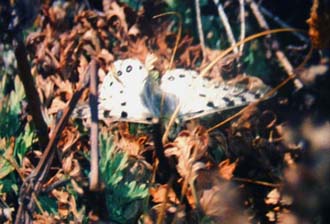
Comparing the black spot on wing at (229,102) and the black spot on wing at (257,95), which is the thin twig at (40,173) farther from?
the black spot on wing at (257,95)

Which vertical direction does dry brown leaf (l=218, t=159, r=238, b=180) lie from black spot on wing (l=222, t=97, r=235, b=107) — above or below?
below

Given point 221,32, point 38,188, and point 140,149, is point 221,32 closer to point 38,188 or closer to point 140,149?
point 140,149

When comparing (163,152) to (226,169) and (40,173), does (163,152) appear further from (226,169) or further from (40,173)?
(40,173)

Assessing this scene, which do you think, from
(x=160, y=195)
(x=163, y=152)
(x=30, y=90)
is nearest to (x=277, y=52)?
(x=163, y=152)

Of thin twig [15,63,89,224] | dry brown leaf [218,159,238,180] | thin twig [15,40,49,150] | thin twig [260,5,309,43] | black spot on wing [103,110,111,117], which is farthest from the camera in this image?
thin twig [260,5,309,43]

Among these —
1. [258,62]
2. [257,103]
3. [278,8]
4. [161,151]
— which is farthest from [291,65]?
[161,151]

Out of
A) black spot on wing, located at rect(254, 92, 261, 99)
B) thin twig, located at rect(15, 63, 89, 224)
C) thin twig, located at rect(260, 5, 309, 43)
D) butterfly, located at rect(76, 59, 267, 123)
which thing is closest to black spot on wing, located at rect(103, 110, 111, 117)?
butterfly, located at rect(76, 59, 267, 123)

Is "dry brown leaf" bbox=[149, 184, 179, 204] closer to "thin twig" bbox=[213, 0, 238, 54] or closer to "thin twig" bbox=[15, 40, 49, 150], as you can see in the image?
"thin twig" bbox=[15, 40, 49, 150]
